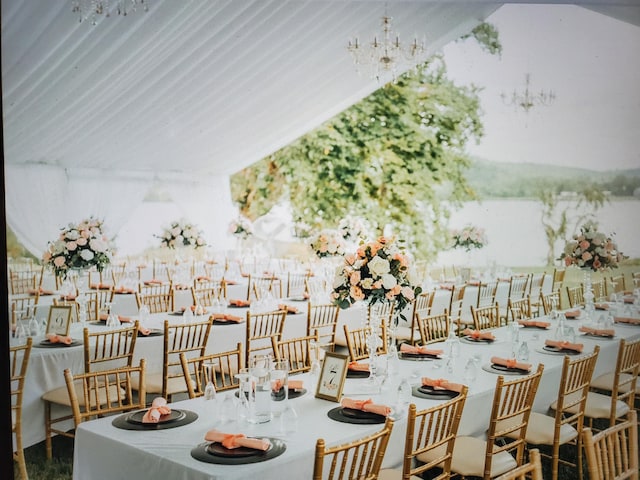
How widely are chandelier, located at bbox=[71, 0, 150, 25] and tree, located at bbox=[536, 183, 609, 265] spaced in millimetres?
4047

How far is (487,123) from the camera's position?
10461mm

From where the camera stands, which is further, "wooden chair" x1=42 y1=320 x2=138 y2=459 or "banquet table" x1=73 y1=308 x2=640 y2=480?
"wooden chair" x1=42 y1=320 x2=138 y2=459

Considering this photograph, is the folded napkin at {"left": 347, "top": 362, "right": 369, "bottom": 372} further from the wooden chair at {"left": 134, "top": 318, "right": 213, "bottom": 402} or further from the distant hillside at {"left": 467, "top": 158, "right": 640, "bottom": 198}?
the distant hillside at {"left": 467, "top": 158, "right": 640, "bottom": 198}

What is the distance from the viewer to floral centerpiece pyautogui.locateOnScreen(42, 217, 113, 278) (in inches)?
227

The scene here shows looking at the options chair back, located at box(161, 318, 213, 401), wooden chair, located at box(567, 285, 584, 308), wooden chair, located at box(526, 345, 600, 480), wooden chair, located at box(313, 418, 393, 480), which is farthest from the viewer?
wooden chair, located at box(567, 285, 584, 308)

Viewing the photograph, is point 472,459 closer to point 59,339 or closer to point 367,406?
point 367,406

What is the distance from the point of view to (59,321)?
5016 mm

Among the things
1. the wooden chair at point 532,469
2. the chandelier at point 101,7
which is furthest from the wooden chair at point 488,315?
the chandelier at point 101,7

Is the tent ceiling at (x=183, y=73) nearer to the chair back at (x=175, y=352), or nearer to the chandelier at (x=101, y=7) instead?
the chandelier at (x=101, y=7)

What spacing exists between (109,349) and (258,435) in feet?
8.09

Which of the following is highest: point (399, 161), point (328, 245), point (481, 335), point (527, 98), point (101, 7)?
point (527, 98)

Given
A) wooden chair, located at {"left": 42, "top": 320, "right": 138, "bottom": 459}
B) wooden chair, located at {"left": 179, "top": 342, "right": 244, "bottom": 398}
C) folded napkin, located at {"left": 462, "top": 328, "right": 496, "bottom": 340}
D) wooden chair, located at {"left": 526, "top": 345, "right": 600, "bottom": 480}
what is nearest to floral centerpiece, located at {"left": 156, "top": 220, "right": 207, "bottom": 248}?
wooden chair, located at {"left": 179, "top": 342, "right": 244, "bottom": 398}

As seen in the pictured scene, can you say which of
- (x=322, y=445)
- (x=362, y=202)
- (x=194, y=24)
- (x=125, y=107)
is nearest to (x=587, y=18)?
(x=194, y=24)

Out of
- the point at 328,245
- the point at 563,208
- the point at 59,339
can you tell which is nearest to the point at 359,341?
the point at 59,339
